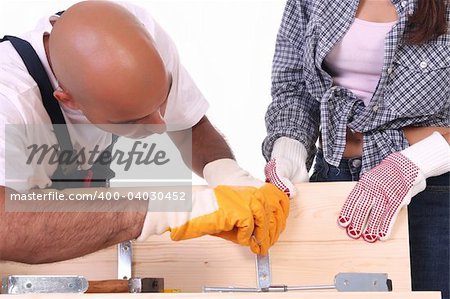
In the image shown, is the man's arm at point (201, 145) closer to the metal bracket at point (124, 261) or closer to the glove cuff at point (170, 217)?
the metal bracket at point (124, 261)

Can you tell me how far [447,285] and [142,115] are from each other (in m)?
0.67

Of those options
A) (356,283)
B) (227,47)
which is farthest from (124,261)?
(227,47)

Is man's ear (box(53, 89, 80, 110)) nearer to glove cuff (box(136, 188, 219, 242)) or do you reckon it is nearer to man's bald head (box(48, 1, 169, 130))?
man's bald head (box(48, 1, 169, 130))

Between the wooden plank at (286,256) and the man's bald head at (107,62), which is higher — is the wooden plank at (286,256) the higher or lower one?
the lower one

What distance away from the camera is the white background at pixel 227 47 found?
2.78 meters

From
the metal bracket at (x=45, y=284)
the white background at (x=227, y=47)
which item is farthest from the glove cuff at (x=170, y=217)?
the white background at (x=227, y=47)

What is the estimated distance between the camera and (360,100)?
1.77 meters

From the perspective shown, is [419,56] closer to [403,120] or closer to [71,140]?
[403,120]

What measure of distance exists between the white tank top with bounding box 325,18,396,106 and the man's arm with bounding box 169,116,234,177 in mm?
290

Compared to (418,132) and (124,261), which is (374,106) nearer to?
(418,132)

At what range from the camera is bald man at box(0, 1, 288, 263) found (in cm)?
141

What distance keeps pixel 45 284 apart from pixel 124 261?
31cm

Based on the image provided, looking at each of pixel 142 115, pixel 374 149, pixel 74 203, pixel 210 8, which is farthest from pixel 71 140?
pixel 210 8

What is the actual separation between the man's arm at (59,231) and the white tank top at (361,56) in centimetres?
60
